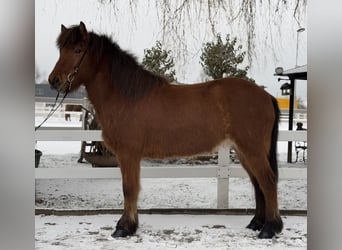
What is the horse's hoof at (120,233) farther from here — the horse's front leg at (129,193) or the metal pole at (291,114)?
the metal pole at (291,114)

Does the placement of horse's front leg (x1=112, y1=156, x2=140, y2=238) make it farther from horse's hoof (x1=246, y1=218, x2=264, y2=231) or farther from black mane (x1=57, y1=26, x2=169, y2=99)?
horse's hoof (x1=246, y1=218, x2=264, y2=231)

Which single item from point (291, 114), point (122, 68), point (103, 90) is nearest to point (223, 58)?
point (291, 114)

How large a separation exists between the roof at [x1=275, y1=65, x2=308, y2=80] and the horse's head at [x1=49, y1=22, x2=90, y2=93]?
1153 mm

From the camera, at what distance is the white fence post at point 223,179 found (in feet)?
6.90

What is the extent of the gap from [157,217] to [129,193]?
0.33 m

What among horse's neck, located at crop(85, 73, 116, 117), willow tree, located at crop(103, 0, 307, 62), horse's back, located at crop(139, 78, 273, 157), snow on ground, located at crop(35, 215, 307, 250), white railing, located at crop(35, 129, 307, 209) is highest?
willow tree, located at crop(103, 0, 307, 62)

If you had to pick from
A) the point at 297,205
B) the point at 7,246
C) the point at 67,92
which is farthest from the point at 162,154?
the point at 7,246

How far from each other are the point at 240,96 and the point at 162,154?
540mm

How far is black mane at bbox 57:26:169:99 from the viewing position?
177cm

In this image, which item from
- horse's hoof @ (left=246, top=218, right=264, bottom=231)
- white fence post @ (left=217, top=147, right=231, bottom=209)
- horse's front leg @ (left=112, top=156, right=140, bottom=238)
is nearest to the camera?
horse's front leg @ (left=112, top=156, right=140, bottom=238)

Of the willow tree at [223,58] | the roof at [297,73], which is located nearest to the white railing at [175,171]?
the roof at [297,73]

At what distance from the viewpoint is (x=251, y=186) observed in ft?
6.51

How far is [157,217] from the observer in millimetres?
2014

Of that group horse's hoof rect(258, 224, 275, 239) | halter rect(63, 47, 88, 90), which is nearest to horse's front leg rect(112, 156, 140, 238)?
halter rect(63, 47, 88, 90)
